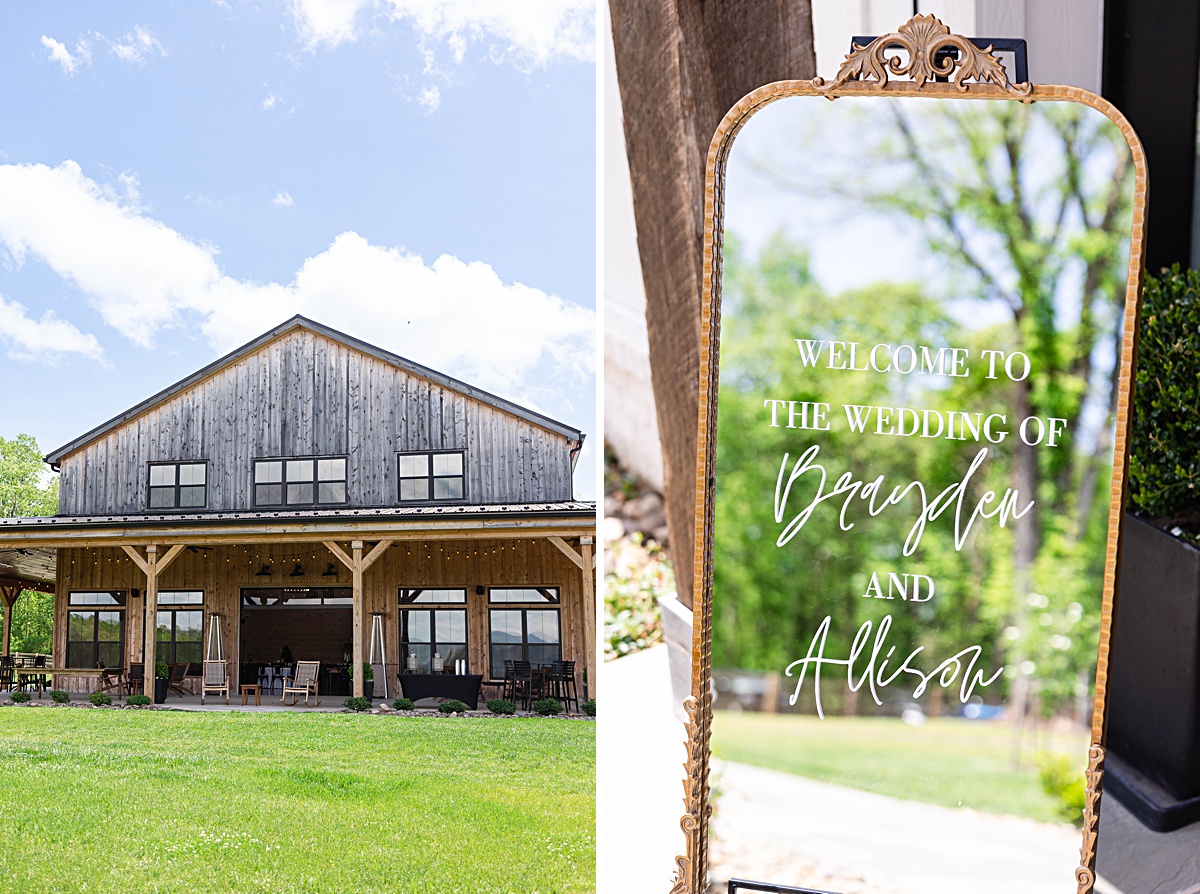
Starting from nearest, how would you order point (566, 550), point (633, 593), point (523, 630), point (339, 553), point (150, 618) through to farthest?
1. point (633, 593)
2. point (566, 550)
3. point (523, 630)
4. point (339, 553)
5. point (150, 618)

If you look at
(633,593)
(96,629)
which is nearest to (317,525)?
(96,629)

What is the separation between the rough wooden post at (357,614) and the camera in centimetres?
521

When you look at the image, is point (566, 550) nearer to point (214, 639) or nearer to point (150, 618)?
point (214, 639)

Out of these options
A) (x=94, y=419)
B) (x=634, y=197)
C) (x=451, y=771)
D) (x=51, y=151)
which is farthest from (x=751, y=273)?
(x=51, y=151)

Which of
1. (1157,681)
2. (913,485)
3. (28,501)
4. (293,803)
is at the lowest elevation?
(293,803)

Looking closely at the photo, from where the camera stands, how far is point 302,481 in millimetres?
5121

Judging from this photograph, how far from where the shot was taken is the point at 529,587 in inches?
206

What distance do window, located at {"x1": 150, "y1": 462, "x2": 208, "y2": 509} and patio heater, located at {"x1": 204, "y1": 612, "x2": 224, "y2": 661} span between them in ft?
2.77

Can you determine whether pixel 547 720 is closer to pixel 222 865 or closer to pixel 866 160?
pixel 222 865

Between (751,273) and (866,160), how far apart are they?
0.31 metres

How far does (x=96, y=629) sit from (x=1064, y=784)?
210 inches

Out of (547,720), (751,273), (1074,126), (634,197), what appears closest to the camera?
(1074,126)

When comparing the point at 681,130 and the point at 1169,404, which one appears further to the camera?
the point at 681,130

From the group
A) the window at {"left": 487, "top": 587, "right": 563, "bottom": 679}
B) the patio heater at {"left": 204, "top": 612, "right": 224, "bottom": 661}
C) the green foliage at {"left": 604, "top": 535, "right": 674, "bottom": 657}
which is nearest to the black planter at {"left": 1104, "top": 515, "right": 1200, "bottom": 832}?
the green foliage at {"left": 604, "top": 535, "right": 674, "bottom": 657}
